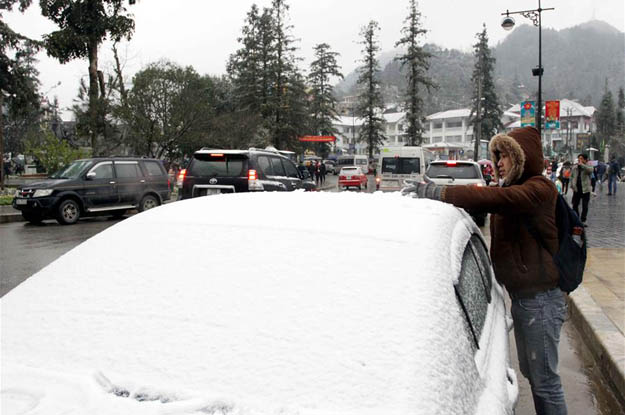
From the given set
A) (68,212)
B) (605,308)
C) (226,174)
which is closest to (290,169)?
(226,174)

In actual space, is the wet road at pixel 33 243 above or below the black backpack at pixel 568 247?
below

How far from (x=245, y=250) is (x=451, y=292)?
0.76 meters

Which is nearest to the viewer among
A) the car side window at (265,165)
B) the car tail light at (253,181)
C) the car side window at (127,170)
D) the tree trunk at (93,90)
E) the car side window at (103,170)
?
the car tail light at (253,181)

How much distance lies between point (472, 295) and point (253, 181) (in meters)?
9.47

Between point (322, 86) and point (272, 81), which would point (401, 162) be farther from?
point (322, 86)

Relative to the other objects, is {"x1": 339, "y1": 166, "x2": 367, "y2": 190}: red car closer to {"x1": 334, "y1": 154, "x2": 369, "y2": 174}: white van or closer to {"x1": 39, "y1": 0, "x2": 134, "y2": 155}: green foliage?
{"x1": 39, "y1": 0, "x2": 134, "y2": 155}: green foliage

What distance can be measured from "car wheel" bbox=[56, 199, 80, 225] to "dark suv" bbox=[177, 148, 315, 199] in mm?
4262

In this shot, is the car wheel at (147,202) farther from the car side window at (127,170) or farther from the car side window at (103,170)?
the car side window at (103,170)

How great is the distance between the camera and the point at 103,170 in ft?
49.8

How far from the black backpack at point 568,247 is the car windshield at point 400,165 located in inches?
709

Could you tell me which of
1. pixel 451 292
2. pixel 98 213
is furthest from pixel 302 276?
pixel 98 213

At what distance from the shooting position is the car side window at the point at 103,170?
14971 millimetres

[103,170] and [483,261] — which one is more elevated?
[103,170]

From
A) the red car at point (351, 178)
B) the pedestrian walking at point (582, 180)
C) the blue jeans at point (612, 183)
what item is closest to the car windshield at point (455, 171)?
the pedestrian walking at point (582, 180)
